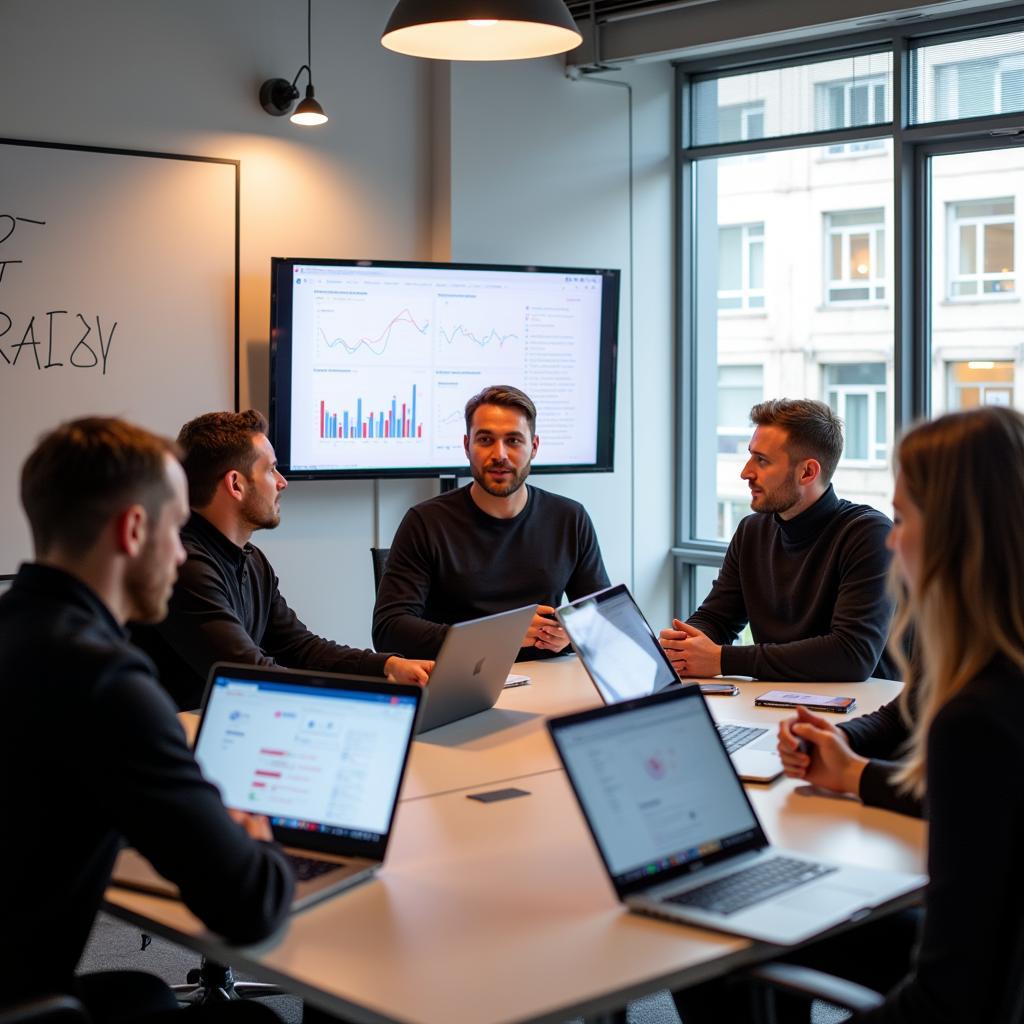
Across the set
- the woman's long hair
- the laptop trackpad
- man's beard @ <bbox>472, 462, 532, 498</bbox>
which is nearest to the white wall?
man's beard @ <bbox>472, 462, 532, 498</bbox>

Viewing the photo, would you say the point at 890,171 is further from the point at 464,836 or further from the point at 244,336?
the point at 464,836

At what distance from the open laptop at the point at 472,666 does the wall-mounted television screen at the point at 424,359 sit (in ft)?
6.69

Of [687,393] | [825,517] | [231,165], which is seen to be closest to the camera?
[825,517]

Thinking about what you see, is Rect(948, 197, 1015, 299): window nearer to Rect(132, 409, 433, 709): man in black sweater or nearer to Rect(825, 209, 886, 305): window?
Rect(825, 209, 886, 305): window

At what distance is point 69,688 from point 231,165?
3567 millimetres

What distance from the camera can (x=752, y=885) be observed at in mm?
1854

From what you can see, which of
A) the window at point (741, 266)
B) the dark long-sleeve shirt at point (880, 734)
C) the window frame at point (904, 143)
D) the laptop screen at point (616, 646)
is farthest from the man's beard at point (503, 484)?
the window at point (741, 266)

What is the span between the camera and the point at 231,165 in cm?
486

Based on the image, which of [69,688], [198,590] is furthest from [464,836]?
[198,590]

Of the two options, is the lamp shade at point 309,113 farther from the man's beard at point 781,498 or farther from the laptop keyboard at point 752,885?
the laptop keyboard at point 752,885

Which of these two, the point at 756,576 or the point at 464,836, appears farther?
the point at 756,576

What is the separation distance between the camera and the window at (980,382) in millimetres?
4930

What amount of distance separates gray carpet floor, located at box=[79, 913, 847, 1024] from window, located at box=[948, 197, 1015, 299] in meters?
2.77

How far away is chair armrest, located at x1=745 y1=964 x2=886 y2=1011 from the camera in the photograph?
1.59 metres
